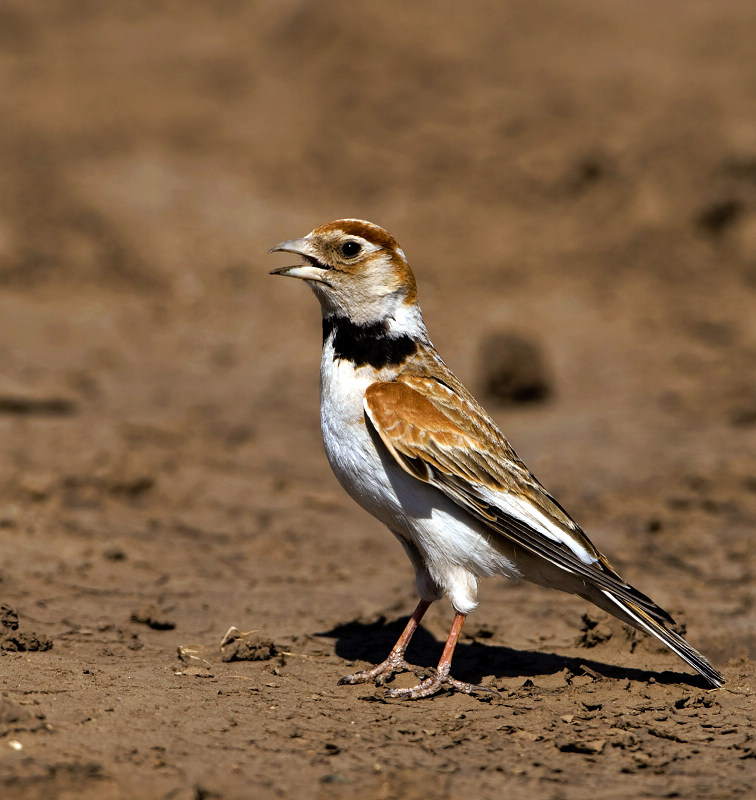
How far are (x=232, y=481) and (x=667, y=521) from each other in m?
4.20

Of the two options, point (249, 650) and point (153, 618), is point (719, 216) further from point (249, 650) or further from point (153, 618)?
point (249, 650)

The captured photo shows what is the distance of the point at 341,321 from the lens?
6.09 meters

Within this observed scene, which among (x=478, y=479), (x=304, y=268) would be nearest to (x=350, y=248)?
(x=304, y=268)

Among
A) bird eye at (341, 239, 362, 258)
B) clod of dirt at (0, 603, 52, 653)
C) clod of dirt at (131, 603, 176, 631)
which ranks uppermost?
bird eye at (341, 239, 362, 258)

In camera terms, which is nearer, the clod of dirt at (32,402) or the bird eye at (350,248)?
the bird eye at (350,248)

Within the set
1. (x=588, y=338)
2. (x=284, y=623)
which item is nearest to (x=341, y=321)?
(x=284, y=623)

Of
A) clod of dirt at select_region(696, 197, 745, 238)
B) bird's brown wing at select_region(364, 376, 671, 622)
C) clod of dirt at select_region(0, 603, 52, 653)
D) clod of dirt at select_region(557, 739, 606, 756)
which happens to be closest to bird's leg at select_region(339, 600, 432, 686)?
bird's brown wing at select_region(364, 376, 671, 622)

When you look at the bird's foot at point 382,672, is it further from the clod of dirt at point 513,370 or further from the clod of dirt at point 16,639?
the clod of dirt at point 513,370

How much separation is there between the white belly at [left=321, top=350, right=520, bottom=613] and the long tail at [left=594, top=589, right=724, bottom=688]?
24.3 inches

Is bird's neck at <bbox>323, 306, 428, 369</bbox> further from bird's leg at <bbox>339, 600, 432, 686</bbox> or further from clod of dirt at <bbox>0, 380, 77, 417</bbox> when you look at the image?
clod of dirt at <bbox>0, 380, 77, 417</bbox>

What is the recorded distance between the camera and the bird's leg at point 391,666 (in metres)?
5.97

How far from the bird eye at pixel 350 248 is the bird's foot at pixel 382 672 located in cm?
237

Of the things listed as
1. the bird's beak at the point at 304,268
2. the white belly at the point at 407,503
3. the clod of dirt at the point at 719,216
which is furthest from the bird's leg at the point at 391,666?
the clod of dirt at the point at 719,216

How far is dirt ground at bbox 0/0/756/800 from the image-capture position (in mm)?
5090
